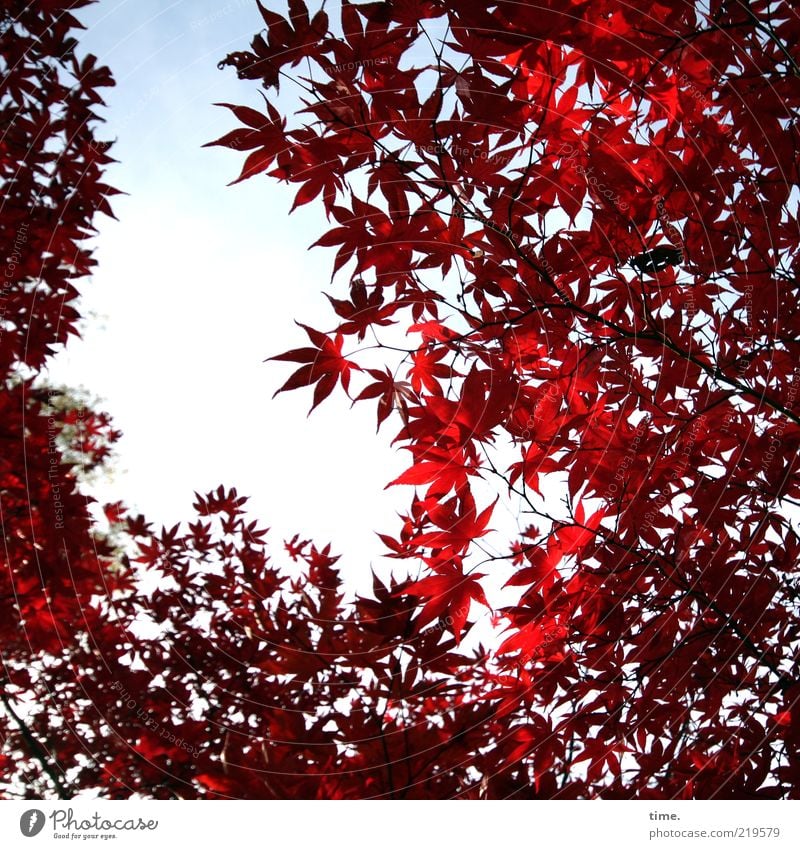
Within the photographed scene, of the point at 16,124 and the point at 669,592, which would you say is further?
the point at 16,124

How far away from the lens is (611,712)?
50.0 inches

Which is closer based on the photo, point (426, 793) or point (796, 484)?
point (426, 793)

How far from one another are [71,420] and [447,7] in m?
2.59

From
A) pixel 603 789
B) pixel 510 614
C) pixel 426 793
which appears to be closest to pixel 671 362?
pixel 510 614

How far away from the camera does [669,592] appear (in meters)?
1.27

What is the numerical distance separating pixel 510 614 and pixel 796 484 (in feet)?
2.54

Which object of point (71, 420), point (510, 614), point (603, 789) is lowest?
point (603, 789)

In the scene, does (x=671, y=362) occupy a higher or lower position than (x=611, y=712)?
higher

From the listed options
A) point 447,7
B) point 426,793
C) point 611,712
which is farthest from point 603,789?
point 447,7

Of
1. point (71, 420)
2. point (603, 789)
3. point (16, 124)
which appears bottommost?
point (603, 789)

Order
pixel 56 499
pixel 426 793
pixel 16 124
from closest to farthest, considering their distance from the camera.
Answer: pixel 426 793
pixel 56 499
pixel 16 124

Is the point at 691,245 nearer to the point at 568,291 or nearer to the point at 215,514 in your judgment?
the point at 568,291
